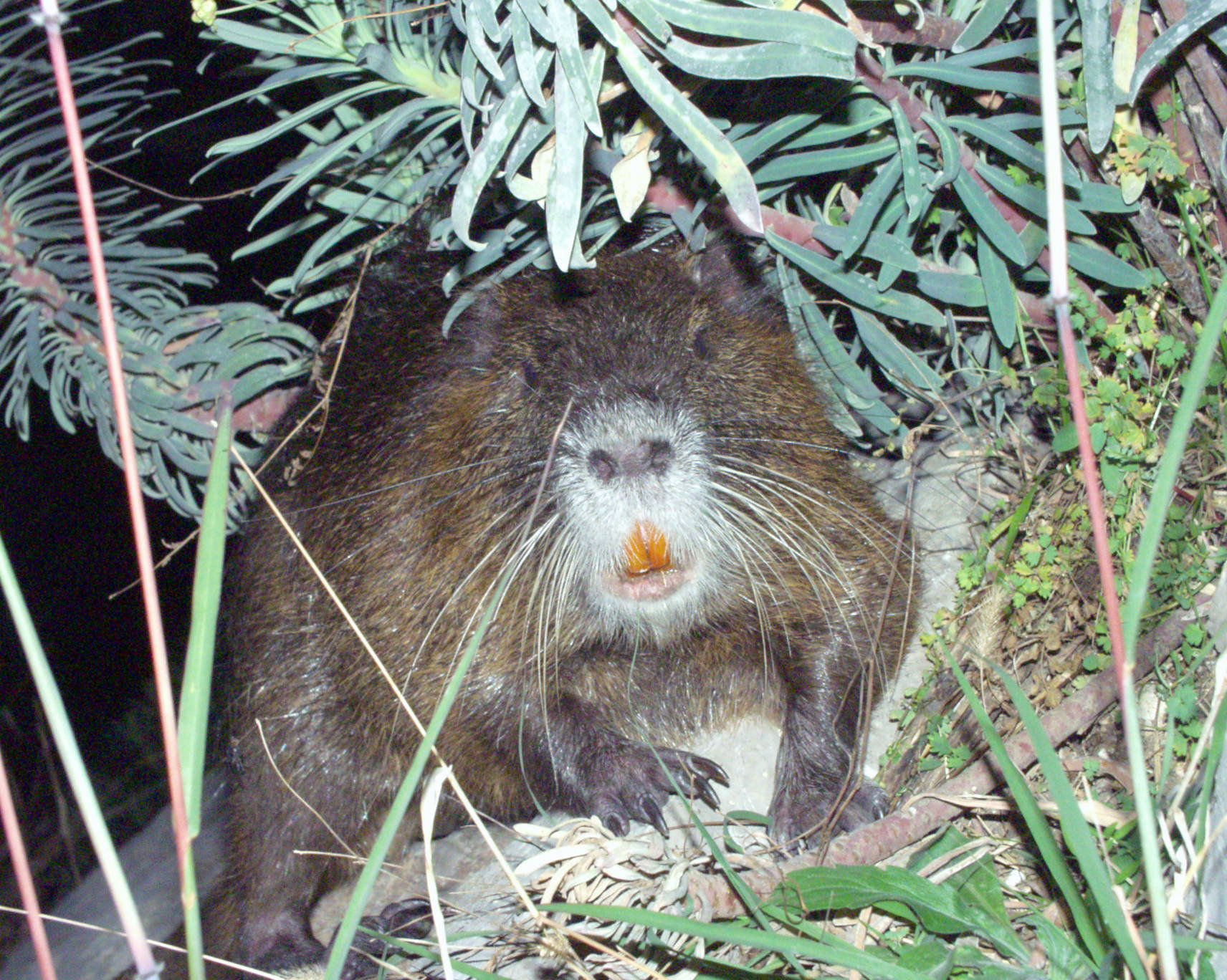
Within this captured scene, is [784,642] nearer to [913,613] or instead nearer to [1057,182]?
[913,613]

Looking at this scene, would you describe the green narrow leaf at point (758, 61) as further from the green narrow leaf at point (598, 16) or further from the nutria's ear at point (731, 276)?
the nutria's ear at point (731, 276)

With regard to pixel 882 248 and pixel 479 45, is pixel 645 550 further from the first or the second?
pixel 479 45

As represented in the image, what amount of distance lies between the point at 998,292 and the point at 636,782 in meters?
1.23

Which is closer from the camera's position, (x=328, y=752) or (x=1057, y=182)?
(x=1057, y=182)

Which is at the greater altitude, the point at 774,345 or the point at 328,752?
the point at 774,345

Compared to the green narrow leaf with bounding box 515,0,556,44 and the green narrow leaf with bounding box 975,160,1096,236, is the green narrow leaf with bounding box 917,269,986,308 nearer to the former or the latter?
the green narrow leaf with bounding box 975,160,1096,236

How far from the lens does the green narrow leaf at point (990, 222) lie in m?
2.18

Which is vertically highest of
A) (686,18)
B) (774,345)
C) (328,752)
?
(686,18)

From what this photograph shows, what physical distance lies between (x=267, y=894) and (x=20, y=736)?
406cm

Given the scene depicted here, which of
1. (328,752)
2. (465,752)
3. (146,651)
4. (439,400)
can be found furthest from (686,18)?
(146,651)

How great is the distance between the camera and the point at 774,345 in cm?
271

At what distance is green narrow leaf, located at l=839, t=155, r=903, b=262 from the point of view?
2.17 meters

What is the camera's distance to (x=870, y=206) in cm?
219

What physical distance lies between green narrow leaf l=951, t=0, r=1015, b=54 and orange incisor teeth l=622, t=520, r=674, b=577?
99 cm
